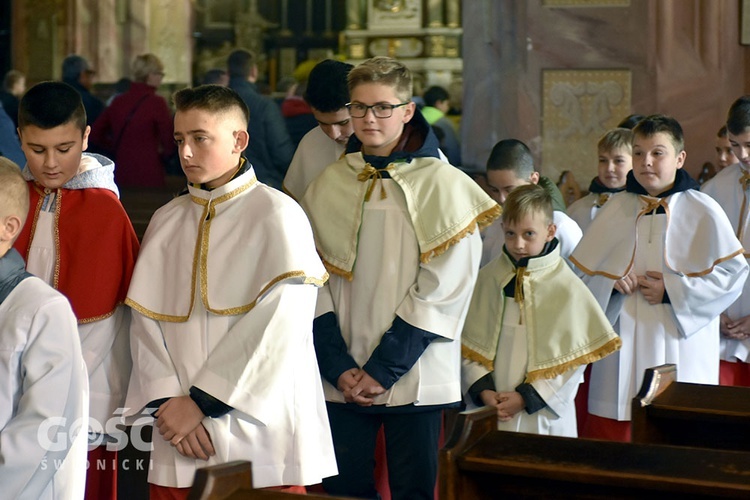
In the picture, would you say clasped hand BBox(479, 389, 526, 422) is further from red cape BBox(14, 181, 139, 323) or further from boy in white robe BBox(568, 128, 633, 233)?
boy in white robe BBox(568, 128, 633, 233)

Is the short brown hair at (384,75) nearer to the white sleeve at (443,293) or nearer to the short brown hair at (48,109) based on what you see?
the white sleeve at (443,293)

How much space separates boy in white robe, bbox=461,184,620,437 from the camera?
4.07 meters

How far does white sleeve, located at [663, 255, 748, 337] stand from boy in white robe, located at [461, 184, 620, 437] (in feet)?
1.71

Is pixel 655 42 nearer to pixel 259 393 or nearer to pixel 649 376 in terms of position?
pixel 649 376

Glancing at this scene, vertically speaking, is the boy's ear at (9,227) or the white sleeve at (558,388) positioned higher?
the boy's ear at (9,227)

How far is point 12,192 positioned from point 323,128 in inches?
60.7

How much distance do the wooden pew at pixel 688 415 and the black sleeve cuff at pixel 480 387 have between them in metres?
0.70

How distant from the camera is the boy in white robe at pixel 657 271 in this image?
4.55 m

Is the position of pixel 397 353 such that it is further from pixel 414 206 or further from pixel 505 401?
pixel 505 401

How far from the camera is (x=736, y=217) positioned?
5.38 m

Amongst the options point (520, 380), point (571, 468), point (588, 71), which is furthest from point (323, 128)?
point (588, 71)

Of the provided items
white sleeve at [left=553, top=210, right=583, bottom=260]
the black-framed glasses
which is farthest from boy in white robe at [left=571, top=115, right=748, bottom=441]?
the black-framed glasses

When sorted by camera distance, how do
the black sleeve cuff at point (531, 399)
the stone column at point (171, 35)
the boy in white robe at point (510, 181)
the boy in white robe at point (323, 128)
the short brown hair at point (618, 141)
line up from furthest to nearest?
the stone column at point (171, 35), the short brown hair at point (618, 141), the boy in white robe at point (510, 181), the boy in white robe at point (323, 128), the black sleeve cuff at point (531, 399)

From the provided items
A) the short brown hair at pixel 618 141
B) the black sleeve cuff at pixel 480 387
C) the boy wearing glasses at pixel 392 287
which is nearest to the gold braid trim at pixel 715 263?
the short brown hair at pixel 618 141
